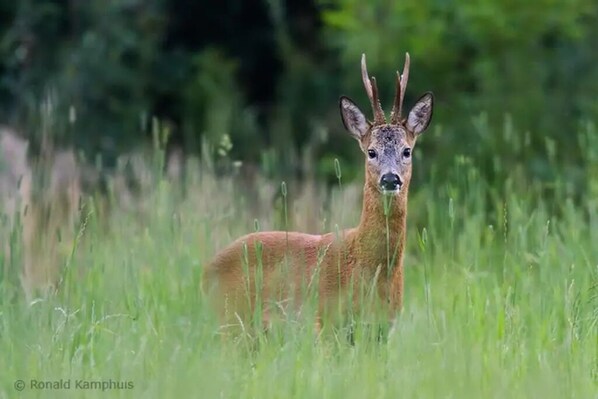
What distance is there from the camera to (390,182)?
6.66 metres

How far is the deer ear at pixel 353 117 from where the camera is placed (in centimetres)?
716

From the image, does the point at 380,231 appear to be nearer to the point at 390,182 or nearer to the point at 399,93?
the point at 390,182

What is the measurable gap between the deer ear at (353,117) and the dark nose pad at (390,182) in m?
0.50

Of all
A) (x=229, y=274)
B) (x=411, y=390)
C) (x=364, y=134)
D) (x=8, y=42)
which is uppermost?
(x=8, y=42)

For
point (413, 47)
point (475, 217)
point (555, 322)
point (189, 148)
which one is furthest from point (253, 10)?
point (555, 322)

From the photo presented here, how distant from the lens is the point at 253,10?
55.1ft

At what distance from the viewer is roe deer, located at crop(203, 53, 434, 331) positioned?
21.5 ft

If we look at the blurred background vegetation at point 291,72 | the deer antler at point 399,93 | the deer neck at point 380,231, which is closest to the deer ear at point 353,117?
the deer antler at point 399,93

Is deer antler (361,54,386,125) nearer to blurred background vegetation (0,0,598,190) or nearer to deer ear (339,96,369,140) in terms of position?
deer ear (339,96,369,140)

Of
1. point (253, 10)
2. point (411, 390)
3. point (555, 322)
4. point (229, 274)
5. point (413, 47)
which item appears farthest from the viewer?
point (253, 10)

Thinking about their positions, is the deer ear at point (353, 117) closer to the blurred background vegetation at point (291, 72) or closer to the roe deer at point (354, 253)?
the roe deer at point (354, 253)

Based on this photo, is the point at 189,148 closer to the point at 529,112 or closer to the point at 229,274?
the point at 529,112

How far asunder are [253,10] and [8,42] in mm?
2726

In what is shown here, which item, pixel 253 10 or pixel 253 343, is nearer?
pixel 253 343
